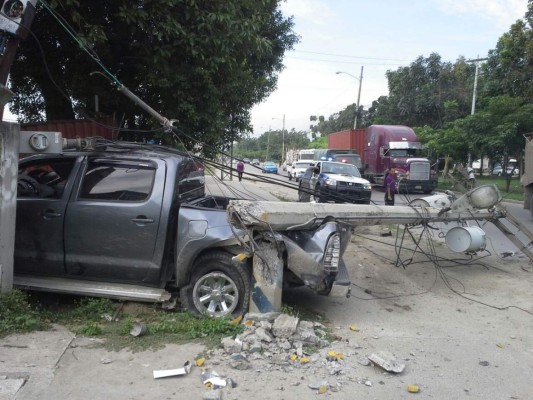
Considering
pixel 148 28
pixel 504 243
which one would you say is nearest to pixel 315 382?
pixel 148 28

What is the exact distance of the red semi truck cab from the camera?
85.0 ft

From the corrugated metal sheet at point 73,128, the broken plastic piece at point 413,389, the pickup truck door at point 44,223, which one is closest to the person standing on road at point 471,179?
the broken plastic piece at point 413,389

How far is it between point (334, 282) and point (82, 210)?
9.04ft

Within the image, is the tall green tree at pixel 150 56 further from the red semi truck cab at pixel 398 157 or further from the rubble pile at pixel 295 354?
the red semi truck cab at pixel 398 157

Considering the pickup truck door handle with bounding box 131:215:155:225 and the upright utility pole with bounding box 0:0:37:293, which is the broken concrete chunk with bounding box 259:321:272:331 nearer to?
the pickup truck door handle with bounding box 131:215:155:225

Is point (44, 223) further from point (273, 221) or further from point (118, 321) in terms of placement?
point (273, 221)

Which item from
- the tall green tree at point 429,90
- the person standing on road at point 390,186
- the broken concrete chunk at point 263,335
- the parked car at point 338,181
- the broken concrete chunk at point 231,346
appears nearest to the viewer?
the broken concrete chunk at point 231,346

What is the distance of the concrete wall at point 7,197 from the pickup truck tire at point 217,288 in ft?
5.83

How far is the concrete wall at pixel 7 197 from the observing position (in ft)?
16.4

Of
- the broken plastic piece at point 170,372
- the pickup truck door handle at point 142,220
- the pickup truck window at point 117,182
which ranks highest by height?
the pickup truck window at point 117,182

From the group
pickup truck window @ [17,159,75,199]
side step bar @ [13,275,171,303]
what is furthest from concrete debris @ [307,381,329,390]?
pickup truck window @ [17,159,75,199]

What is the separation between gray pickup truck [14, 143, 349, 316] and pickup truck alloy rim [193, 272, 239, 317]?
0.03 feet

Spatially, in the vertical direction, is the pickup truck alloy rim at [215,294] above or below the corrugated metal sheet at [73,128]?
below

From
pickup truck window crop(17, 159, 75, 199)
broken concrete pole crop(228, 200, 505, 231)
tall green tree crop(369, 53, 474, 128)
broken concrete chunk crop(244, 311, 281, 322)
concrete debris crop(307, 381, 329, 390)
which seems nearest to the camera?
concrete debris crop(307, 381, 329, 390)
